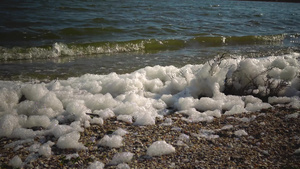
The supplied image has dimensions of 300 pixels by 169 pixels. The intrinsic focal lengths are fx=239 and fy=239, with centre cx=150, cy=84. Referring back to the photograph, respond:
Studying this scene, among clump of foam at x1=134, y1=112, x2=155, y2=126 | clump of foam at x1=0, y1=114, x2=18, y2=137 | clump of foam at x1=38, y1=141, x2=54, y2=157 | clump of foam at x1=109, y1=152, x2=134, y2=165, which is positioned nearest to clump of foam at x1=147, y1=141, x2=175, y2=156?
clump of foam at x1=109, y1=152, x2=134, y2=165

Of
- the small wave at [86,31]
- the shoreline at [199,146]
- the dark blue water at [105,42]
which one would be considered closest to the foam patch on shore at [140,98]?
the shoreline at [199,146]

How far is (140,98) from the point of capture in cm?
391

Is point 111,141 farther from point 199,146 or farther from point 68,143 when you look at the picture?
point 199,146

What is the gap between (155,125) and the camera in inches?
124

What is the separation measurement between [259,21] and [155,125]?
17512 mm

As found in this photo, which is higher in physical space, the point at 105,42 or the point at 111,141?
the point at 105,42

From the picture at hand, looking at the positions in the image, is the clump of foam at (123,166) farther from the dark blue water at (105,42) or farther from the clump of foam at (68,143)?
the dark blue water at (105,42)

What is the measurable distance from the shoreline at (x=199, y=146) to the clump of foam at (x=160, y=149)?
5 cm

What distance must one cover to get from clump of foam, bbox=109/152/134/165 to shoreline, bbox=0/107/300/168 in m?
0.05

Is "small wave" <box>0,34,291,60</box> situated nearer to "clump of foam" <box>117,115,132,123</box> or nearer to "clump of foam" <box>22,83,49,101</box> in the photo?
"clump of foam" <box>22,83,49,101</box>

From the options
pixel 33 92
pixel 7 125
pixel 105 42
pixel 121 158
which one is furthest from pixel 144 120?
pixel 105 42

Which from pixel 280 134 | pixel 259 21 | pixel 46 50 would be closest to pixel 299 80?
pixel 280 134

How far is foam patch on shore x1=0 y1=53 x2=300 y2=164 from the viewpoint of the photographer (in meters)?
3.00

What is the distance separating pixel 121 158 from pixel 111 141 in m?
0.34
